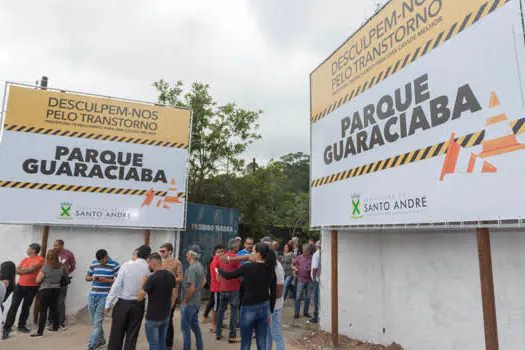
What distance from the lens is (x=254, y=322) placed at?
14.6ft

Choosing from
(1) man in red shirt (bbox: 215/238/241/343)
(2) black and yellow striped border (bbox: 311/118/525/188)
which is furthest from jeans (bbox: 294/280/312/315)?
(2) black and yellow striped border (bbox: 311/118/525/188)

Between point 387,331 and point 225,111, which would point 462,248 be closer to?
point 387,331

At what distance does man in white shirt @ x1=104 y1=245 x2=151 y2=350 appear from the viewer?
15.7 feet

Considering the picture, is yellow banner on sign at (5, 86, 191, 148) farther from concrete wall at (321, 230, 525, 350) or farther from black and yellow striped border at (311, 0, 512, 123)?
concrete wall at (321, 230, 525, 350)

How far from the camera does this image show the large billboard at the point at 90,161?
7.66m

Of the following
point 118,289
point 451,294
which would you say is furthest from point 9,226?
point 451,294

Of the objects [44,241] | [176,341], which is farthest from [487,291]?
[44,241]

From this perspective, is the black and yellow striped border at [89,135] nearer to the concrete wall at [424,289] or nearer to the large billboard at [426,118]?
the large billboard at [426,118]

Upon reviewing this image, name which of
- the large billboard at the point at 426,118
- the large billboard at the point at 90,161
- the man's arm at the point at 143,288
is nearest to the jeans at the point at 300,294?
the large billboard at the point at 426,118

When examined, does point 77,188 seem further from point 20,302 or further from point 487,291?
point 487,291

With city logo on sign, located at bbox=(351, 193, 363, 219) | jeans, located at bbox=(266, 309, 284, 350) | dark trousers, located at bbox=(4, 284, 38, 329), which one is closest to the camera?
jeans, located at bbox=(266, 309, 284, 350)

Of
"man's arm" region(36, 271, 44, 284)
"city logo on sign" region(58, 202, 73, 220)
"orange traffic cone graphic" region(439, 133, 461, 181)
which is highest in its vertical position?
"orange traffic cone graphic" region(439, 133, 461, 181)

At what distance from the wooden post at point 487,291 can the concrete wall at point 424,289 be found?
0.27 m

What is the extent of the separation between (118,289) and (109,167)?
4.18m
